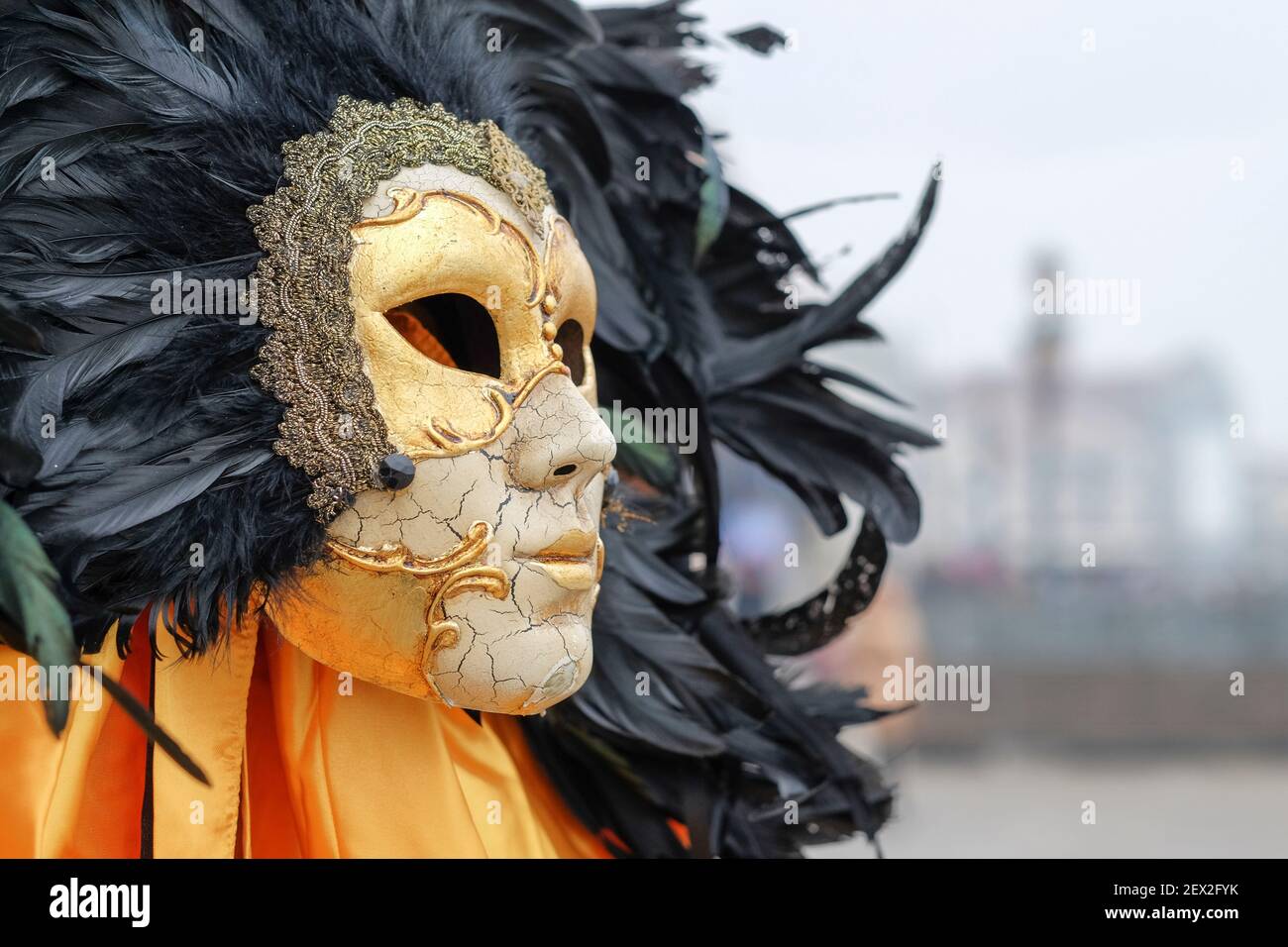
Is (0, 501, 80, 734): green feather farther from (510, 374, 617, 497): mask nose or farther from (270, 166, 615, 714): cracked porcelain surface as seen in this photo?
(510, 374, 617, 497): mask nose

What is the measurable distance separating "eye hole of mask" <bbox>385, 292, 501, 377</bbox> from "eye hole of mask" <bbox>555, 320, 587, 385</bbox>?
87 millimetres

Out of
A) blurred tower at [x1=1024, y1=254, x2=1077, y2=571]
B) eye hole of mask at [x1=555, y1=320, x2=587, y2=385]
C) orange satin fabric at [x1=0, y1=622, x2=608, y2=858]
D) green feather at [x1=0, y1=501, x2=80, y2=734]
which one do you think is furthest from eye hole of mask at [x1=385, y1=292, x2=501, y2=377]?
blurred tower at [x1=1024, y1=254, x2=1077, y2=571]

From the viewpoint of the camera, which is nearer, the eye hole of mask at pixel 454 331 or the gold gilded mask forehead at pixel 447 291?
the gold gilded mask forehead at pixel 447 291

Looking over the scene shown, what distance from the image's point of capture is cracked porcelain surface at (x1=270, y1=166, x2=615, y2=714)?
1631 mm

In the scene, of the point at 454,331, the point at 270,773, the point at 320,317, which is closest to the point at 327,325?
the point at 320,317

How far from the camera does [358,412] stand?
5.32 feet

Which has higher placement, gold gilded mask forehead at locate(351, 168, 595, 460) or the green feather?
gold gilded mask forehead at locate(351, 168, 595, 460)

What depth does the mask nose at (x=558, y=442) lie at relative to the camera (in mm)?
1658

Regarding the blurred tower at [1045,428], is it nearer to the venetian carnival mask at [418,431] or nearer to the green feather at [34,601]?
the venetian carnival mask at [418,431]

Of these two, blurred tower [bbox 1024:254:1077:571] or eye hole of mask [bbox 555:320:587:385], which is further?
blurred tower [bbox 1024:254:1077:571]

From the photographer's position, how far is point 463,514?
5.36 ft

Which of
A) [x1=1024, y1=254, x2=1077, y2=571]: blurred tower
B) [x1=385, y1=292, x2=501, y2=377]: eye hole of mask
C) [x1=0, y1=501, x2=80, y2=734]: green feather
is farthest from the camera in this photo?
[x1=1024, y1=254, x2=1077, y2=571]: blurred tower

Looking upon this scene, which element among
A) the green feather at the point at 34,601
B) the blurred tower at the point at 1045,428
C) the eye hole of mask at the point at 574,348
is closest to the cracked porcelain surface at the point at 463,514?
the eye hole of mask at the point at 574,348

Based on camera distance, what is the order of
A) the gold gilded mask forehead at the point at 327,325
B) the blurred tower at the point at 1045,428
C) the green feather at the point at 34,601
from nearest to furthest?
the green feather at the point at 34,601, the gold gilded mask forehead at the point at 327,325, the blurred tower at the point at 1045,428
